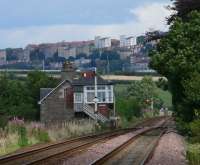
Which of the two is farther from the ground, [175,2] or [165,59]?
[175,2]

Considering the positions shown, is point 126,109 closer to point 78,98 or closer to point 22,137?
point 78,98

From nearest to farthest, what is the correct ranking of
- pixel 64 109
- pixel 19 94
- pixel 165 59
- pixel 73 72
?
pixel 165 59
pixel 64 109
pixel 73 72
pixel 19 94

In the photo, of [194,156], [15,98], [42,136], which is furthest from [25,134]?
[15,98]

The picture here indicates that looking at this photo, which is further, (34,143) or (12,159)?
(34,143)

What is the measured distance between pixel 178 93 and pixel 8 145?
11.7m

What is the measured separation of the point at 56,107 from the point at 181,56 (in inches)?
2784

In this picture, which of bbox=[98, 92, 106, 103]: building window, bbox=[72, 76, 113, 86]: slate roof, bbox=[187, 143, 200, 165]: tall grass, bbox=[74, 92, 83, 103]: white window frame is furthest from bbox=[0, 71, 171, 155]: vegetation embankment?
bbox=[187, 143, 200, 165]: tall grass

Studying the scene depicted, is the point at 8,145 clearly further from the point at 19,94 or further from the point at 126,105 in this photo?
the point at 19,94

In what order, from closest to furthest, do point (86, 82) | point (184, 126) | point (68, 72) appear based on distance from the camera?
point (184, 126) < point (86, 82) < point (68, 72)

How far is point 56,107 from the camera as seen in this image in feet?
351

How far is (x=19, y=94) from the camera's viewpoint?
123000 mm

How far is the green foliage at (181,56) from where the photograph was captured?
3651 cm

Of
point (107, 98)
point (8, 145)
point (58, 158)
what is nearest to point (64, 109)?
point (107, 98)

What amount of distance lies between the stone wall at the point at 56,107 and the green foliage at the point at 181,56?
65669mm
